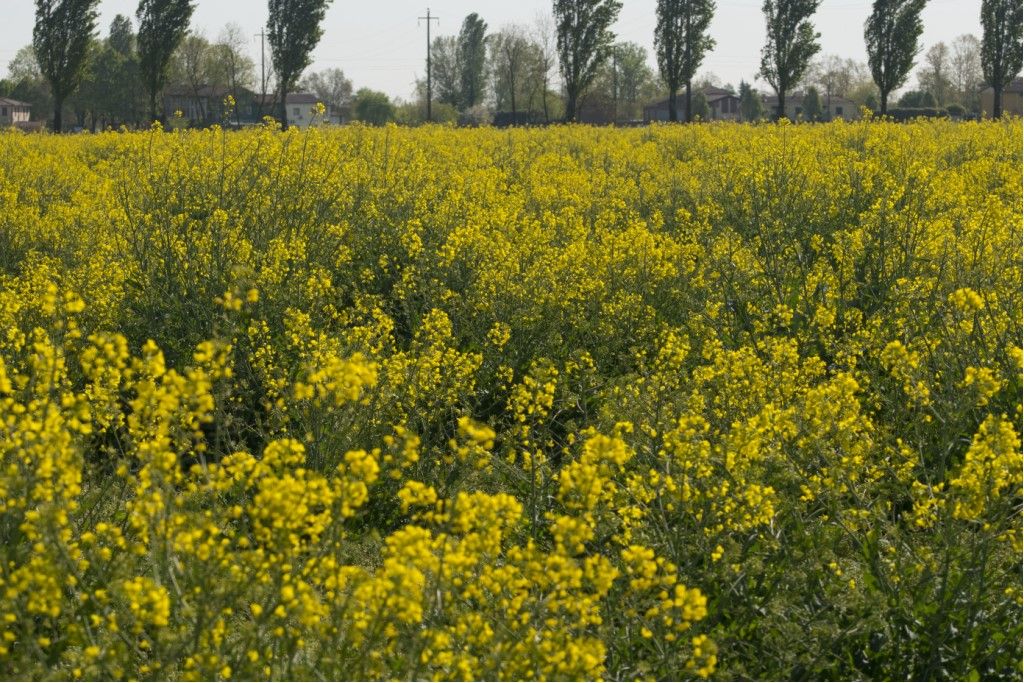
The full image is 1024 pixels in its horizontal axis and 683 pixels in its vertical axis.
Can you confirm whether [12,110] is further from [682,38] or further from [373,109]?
[682,38]

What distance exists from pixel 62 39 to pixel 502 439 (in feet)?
110

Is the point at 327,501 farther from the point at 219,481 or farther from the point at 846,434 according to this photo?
the point at 846,434

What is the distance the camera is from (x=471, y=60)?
7294 cm

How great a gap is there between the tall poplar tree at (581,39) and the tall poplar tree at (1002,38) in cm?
1240

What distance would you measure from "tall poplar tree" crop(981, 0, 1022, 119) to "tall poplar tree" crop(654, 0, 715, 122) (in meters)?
9.29

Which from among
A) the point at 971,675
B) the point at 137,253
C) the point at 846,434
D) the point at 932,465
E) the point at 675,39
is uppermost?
the point at 675,39

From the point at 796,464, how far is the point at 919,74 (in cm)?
8522

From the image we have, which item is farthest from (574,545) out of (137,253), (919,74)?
(919,74)

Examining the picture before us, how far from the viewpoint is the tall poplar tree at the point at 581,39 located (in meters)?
40.2

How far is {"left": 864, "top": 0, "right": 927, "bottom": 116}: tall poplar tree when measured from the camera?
39.6 m

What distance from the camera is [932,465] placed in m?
4.82

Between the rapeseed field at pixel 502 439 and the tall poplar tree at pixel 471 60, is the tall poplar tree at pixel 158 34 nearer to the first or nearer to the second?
the rapeseed field at pixel 502 439

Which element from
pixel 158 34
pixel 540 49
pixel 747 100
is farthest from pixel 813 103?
pixel 158 34

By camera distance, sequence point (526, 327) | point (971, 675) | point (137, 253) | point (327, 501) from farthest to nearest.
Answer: point (137, 253) → point (526, 327) → point (971, 675) → point (327, 501)
